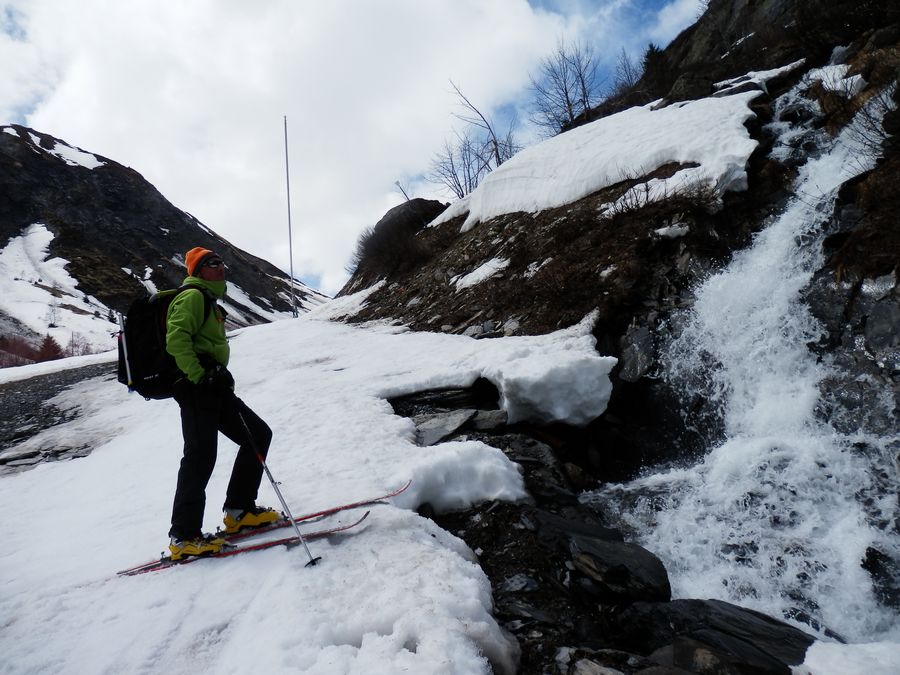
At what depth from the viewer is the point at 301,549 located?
3.40 metres

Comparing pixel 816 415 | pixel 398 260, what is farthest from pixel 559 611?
pixel 398 260

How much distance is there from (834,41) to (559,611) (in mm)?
17564

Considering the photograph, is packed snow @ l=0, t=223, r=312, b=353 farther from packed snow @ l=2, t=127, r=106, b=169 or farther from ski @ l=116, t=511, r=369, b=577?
ski @ l=116, t=511, r=369, b=577

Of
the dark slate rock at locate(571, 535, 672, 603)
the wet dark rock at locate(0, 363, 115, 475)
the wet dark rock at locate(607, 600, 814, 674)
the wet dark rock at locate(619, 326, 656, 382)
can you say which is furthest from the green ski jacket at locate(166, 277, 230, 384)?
the wet dark rock at locate(619, 326, 656, 382)

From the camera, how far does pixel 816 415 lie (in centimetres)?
544

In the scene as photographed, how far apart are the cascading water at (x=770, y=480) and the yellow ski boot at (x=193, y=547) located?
13.2ft

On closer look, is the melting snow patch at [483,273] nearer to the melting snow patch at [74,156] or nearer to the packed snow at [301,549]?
the packed snow at [301,549]

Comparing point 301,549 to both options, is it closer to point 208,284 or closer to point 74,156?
point 208,284

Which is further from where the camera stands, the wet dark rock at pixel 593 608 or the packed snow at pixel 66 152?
the packed snow at pixel 66 152

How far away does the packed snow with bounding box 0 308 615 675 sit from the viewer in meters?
2.52

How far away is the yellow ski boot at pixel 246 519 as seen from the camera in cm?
376

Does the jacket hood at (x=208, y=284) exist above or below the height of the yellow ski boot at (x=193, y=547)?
above

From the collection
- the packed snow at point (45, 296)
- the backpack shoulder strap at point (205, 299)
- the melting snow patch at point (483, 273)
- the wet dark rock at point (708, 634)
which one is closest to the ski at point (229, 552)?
the backpack shoulder strap at point (205, 299)

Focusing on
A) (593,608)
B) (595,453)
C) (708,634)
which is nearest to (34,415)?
(595,453)
